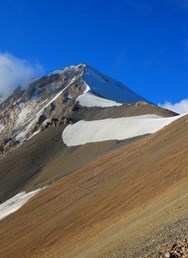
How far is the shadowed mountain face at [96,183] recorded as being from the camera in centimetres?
3241

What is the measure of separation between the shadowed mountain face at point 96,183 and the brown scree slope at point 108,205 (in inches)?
4.9

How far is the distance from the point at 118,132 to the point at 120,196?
6034 centimetres

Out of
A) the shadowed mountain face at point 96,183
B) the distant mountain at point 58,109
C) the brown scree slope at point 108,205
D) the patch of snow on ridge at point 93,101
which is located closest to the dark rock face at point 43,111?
the distant mountain at point 58,109

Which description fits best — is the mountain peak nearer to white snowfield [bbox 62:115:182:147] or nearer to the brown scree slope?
white snowfield [bbox 62:115:182:147]

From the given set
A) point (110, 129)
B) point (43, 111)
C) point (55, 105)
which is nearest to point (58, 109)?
point (55, 105)

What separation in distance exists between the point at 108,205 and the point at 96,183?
12554 mm

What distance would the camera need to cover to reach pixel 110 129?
4210 inches

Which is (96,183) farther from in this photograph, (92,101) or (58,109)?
(58,109)

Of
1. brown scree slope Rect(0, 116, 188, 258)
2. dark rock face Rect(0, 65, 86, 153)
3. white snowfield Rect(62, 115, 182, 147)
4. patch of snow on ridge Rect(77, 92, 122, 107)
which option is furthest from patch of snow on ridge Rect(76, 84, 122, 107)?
brown scree slope Rect(0, 116, 188, 258)

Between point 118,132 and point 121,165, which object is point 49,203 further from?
point 118,132

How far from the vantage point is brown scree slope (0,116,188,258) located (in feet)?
93.2

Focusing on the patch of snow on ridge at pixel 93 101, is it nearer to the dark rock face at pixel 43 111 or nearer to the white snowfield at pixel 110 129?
the dark rock face at pixel 43 111

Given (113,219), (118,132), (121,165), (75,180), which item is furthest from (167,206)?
(118,132)

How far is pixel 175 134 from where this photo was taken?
58562mm
